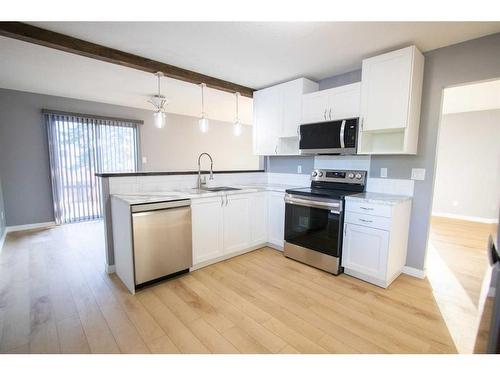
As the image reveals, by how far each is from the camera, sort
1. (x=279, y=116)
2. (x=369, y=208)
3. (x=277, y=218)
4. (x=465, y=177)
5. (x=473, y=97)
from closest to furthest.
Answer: (x=369, y=208) < (x=277, y=218) < (x=279, y=116) < (x=473, y=97) < (x=465, y=177)

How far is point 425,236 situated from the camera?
2492 mm

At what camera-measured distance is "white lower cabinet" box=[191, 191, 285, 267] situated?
2.63 meters

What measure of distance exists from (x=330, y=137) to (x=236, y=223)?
157cm

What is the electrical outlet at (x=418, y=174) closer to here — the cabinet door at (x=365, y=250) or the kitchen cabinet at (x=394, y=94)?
the kitchen cabinet at (x=394, y=94)

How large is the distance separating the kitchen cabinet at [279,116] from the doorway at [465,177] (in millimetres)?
2129

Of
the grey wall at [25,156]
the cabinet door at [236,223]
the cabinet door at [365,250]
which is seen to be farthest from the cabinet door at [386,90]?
the grey wall at [25,156]

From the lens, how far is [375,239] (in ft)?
7.52

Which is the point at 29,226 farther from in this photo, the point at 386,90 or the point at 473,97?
the point at 473,97

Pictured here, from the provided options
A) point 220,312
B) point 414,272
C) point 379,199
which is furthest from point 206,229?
point 414,272

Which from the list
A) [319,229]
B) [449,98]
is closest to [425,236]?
[319,229]

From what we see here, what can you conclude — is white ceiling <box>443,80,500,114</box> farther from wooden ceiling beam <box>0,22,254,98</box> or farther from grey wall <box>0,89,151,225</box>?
grey wall <box>0,89,151,225</box>

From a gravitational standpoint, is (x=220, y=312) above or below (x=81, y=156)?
below

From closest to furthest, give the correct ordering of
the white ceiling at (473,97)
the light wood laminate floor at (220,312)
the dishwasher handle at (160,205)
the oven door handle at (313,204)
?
the light wood laminate floor at (220,312) → the dishwasher handle at (160,205) → the oven door handle at (313,204) → the white ceiling at (473,97)

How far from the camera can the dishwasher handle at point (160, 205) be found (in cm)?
210
